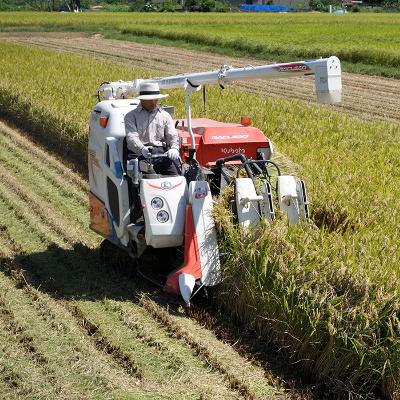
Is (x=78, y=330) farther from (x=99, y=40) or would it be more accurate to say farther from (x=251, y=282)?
(x=99, y=40)

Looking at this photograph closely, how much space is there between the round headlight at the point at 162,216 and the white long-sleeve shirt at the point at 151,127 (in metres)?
0.87

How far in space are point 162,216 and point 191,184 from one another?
399mm

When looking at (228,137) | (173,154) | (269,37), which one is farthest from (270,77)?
(269,37)

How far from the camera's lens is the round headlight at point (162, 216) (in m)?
7.07

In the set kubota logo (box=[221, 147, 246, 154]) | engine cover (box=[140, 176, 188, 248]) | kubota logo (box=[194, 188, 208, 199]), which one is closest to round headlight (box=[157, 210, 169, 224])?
engine cover (box=[140, 176, 188, 248])

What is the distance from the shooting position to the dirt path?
5685 mm

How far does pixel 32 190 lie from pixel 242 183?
5.18 meters

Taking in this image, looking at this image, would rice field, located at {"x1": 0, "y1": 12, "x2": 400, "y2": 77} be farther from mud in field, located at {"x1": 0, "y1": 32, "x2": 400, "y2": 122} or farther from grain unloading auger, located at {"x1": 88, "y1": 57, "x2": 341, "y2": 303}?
grain unloading auger, located at {"x1": 88, "y1": 57, "x2": 341, "y2": 303}

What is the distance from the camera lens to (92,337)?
6527 millimetres

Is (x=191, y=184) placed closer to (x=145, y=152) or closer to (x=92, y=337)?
(x=145, y=152)

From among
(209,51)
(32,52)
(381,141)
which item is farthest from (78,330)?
(209,51)

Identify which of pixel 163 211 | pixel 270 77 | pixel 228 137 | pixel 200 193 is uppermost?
pixel 270 77

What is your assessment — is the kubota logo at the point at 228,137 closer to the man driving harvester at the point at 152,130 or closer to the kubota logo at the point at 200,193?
the man driving harvester at the point at 152,130

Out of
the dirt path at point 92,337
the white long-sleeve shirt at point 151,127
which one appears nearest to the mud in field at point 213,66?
the white long-sleeve shirt at point 151,127
